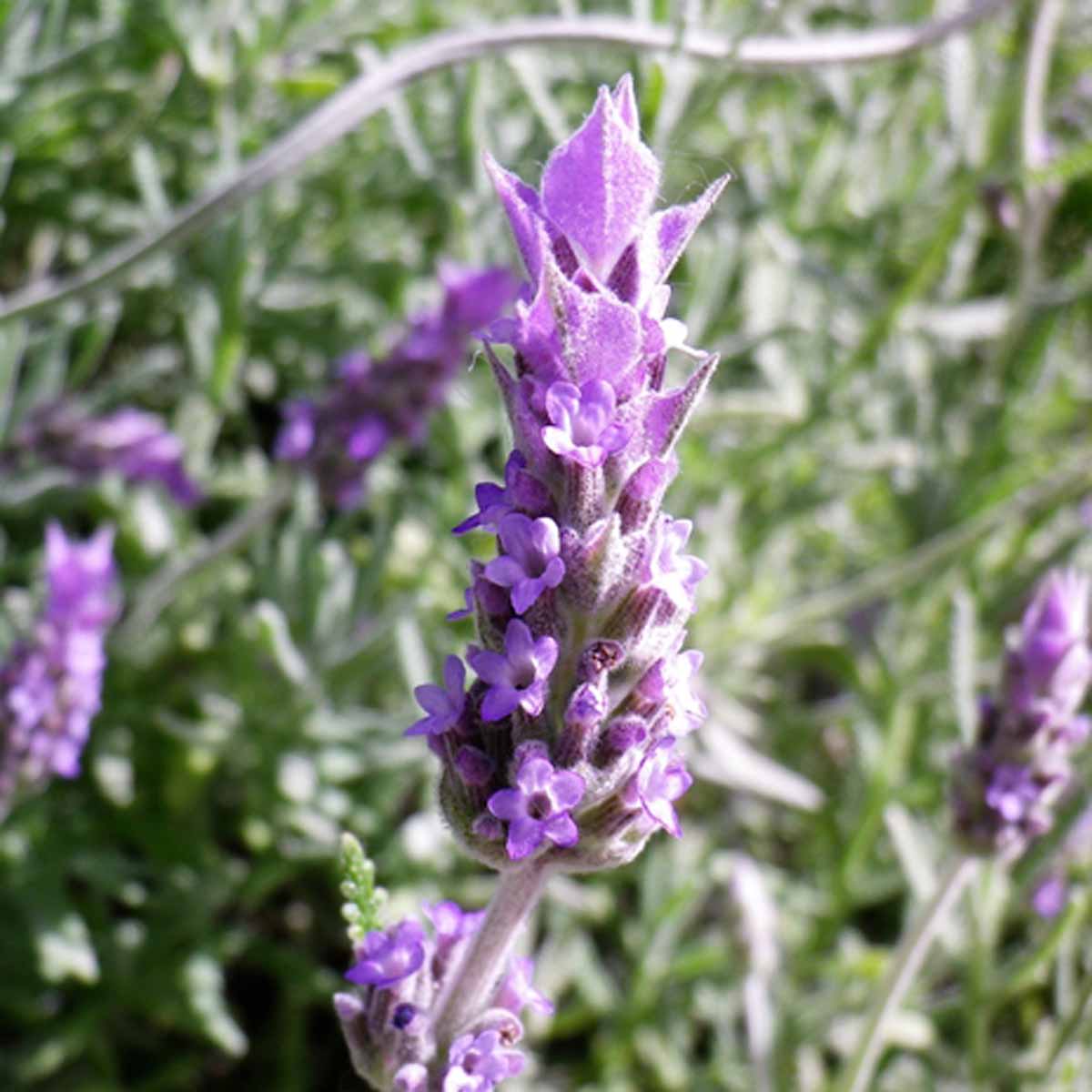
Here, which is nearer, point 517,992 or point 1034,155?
point 517,992

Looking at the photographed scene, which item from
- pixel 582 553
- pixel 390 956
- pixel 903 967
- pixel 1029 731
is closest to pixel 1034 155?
pixel 1029 731

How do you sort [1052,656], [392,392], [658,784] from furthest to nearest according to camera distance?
[392,392] < [1052,656] < [658,784]

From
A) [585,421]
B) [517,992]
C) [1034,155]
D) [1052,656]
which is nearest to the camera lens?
[585,421]

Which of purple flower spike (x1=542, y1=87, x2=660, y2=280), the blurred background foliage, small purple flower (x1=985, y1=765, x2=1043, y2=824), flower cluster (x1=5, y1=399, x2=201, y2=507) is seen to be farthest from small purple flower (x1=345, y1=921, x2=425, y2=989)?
flower cluster (x1=5, y1=399, x2=201, y2=507)

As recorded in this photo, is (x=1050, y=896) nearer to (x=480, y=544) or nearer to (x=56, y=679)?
(x=480, y=544)

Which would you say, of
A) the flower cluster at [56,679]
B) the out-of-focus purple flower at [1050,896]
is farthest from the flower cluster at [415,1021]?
the out-of-focus purple flower at [1050,896]

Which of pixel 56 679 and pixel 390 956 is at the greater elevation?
pixel 390 956
